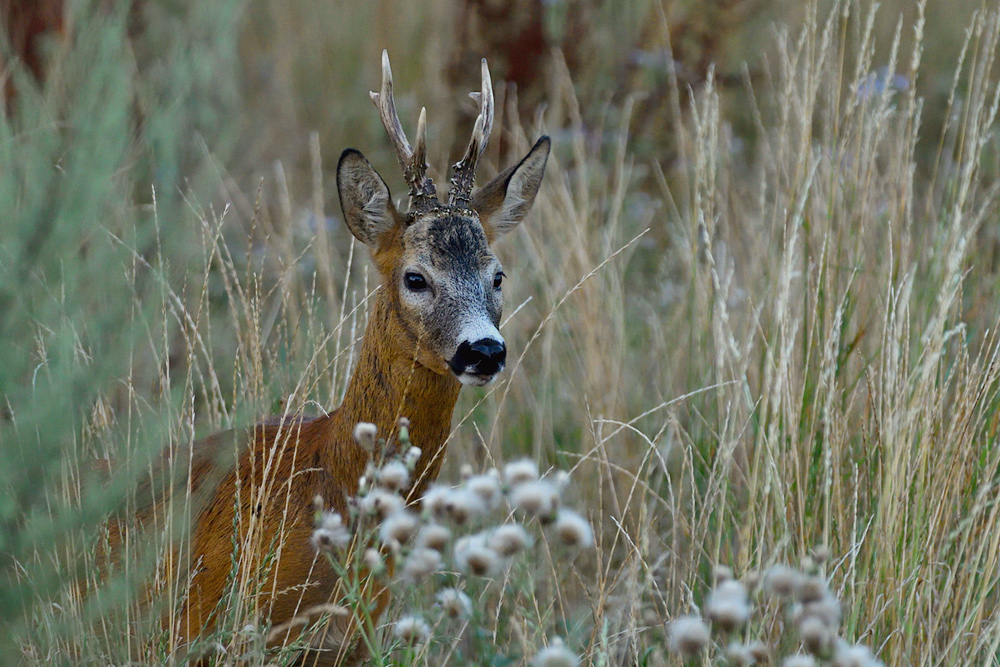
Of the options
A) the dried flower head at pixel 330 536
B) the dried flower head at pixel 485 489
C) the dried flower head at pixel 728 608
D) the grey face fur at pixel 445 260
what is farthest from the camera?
the grey face fur at pixel 445 260

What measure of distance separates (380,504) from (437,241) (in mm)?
1586

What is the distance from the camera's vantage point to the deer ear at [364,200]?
3330 mm

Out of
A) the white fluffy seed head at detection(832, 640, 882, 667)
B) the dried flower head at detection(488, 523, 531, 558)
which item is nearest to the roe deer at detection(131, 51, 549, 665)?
the dried flower head at detection(488, 523, 531, 558)

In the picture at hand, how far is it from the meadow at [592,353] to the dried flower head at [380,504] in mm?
113

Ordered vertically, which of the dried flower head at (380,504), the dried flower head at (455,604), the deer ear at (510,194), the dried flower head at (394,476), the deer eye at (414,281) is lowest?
the dried flower head at (455,604)

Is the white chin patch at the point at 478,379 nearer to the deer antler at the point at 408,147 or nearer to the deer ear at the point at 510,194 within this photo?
the deer antler at the point at 408,147

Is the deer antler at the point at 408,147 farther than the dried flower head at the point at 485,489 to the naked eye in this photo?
Yes

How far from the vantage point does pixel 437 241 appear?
327 centimetres

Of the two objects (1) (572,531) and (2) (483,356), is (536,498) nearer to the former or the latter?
(1) (572,531)

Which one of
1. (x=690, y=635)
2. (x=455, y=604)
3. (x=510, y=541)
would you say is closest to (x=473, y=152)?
(x=455, y=604)

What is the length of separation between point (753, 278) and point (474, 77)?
334 centimetres

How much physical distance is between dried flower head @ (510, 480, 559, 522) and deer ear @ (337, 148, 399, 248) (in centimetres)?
189

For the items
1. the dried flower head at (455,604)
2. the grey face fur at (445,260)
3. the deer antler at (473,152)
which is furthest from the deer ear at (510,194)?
the dried flower head at (455,604)

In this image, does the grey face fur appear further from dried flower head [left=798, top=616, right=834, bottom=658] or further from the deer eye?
dried flower head [left=798, top=616, right=834, bottom=658]
